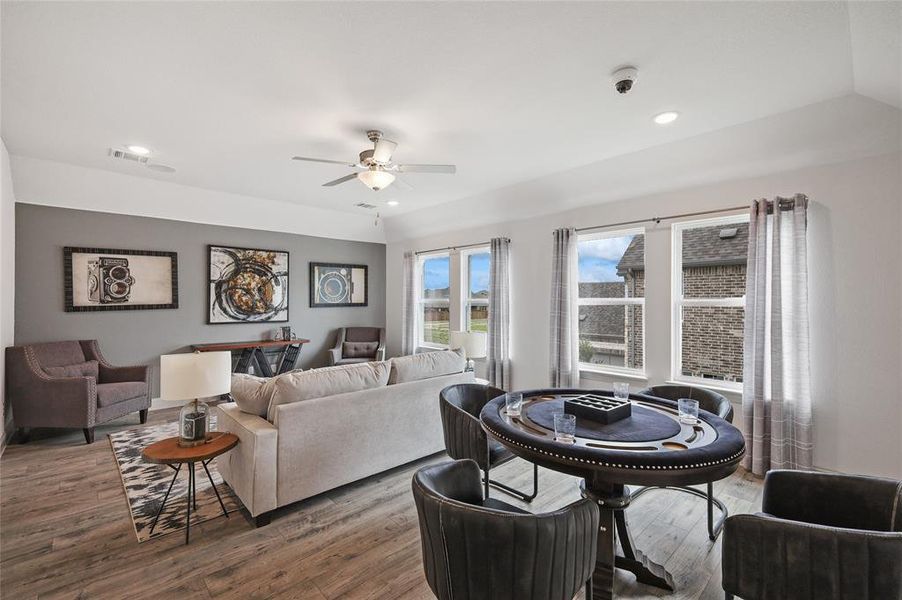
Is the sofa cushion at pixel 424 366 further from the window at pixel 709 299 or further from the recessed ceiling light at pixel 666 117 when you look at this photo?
the recessed ceiling light at pixel 666 117

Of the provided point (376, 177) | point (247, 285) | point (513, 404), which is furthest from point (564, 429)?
point (247, 285)

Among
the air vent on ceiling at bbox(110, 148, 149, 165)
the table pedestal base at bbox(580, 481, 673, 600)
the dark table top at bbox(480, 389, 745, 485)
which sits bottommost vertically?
the table pedestal base at bbox(580, 481, 673, 600)

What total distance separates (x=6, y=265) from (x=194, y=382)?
3.26m

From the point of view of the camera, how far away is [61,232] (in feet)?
14.4

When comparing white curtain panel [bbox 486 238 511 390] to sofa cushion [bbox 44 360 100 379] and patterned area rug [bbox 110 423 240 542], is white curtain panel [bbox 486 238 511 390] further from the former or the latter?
sofa cushion [bbox 44 360 100 379]

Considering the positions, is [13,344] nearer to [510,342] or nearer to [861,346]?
[510,342]

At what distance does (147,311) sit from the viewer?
4895mm

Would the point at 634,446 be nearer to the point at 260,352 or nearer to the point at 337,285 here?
the point at 260,352

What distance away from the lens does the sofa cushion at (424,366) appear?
311 cm

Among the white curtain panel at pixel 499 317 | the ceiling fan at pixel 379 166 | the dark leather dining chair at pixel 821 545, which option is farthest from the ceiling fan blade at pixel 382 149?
the dark leather dining chair at pixel 821 545

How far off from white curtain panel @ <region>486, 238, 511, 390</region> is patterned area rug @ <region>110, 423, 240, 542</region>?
127 inches

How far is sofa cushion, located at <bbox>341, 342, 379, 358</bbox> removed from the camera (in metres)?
6.42

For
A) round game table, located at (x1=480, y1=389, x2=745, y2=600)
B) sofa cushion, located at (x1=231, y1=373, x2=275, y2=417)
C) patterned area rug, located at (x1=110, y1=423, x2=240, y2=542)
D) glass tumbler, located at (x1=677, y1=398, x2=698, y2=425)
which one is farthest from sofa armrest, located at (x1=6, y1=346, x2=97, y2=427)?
glass tumbler, located at (x1=677, y1=398, x2=698, y2=425)

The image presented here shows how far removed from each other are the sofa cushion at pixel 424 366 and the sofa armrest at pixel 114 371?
323 centimetres
